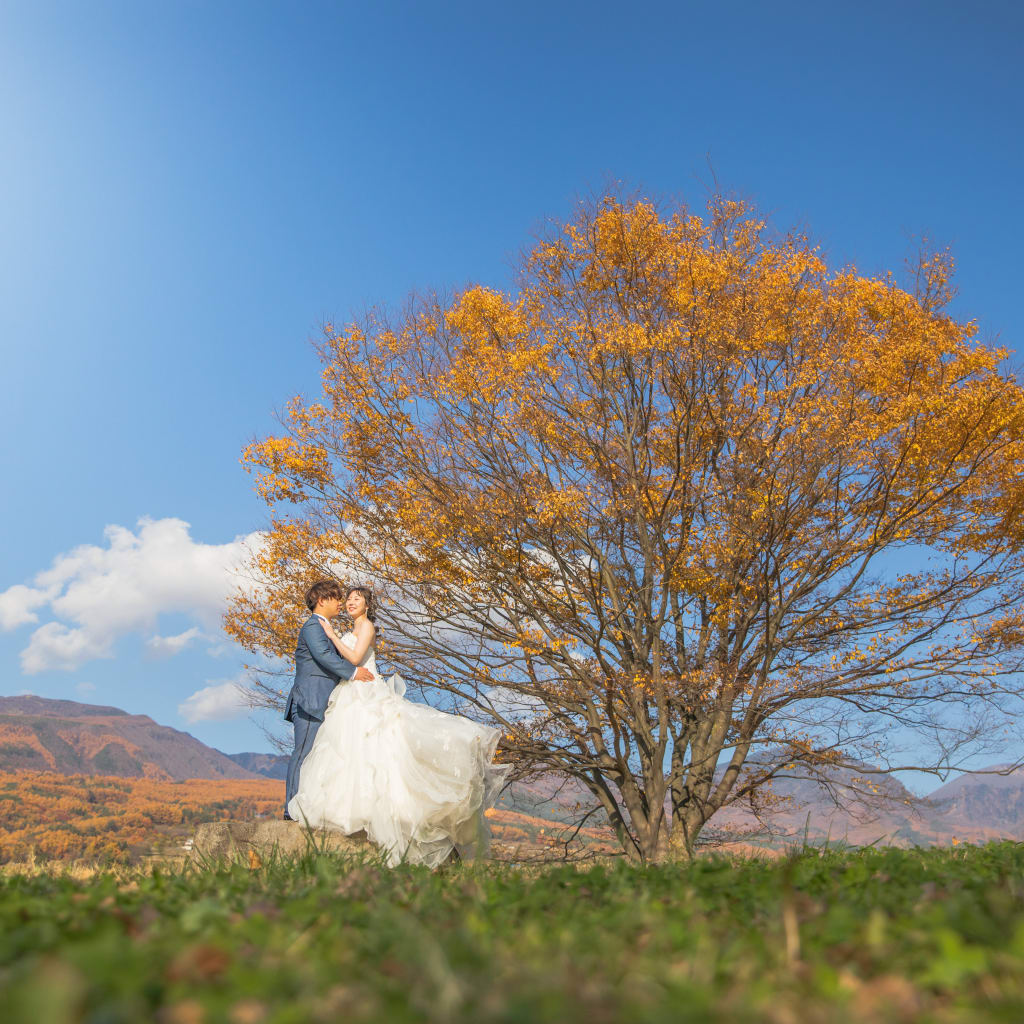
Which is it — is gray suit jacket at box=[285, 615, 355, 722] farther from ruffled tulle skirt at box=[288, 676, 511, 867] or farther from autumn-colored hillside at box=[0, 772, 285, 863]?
autumn-colored hillside at box=[0, 772, 285, 863]

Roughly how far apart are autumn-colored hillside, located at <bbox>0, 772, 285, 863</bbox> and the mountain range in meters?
3.73

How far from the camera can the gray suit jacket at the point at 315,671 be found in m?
8.49

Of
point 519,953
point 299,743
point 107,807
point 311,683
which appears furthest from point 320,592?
point 107,807

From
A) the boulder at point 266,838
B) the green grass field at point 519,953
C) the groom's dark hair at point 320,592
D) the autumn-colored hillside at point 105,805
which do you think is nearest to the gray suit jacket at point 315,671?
the groom's dark hair at point 320,592

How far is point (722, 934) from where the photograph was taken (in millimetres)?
2393

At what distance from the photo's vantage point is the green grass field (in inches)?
52.7

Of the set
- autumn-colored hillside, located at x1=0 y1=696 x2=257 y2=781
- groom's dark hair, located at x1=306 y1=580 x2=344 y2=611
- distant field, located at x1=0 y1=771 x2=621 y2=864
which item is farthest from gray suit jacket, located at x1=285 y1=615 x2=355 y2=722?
autumn-colored hillside, located at x1=0 y1=696 x2=257 y2=781

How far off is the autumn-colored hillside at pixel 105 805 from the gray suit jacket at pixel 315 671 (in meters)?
24.1

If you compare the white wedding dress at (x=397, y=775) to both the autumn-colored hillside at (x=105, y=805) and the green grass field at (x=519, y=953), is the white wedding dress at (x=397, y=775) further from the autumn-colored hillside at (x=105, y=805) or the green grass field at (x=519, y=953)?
the autumn-colored hillside at (x=105, y=805)

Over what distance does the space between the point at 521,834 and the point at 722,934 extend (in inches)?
583

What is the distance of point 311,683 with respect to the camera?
8.64m

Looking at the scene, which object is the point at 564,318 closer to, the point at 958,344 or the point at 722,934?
the point at 958,344

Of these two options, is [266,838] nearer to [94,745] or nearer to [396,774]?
[396,774]

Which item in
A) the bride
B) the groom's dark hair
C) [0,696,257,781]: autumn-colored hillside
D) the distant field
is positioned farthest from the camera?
[0,696,257,781]: autumn-colored hillside
